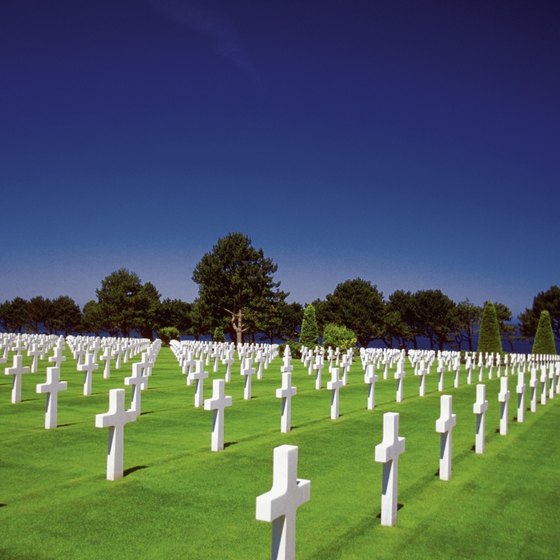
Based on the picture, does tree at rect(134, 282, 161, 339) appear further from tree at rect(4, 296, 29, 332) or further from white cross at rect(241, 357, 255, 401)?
white cross at rect(241, 357, 255, 401)

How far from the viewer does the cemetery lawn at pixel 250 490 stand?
16.8ft

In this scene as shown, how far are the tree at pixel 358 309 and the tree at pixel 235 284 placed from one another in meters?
14.7

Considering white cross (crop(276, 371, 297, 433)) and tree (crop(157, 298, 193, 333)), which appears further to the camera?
tree (crop(157, 298, 193, 333))

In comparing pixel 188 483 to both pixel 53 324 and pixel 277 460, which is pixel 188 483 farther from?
pixel 53 324

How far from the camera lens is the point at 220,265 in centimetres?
6169

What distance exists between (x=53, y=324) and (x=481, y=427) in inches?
4004

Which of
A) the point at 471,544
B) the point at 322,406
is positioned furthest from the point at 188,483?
the point at 322,406

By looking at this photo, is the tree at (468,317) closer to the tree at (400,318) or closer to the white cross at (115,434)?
the tree at (400,318)

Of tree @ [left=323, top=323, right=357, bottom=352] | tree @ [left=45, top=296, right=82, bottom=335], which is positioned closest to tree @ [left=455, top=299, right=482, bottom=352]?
tree @ [left=323, top=323, right=357, bottom=352]

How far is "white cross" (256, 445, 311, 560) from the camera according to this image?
3.64 metres

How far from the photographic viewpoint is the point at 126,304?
2958 inches

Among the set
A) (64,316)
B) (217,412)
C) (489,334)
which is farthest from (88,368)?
(64,316)

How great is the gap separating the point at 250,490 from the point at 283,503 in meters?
3.15

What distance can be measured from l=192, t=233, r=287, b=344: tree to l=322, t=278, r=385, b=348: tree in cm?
1466
